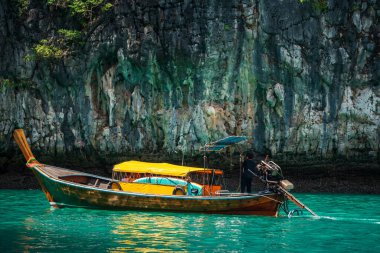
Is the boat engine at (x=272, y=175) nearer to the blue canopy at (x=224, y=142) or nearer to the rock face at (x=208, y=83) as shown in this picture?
the blue canopy at (x=224, y=142)

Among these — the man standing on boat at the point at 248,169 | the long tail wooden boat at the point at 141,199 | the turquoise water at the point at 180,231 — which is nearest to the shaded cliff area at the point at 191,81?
the turquoise water at the point at 180,231

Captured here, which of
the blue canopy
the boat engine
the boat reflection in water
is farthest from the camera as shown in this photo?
the blue canopy

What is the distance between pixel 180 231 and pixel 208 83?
16454 mm

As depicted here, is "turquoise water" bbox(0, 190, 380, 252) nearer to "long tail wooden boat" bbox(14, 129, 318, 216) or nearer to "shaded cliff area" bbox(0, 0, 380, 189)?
"long tail wooden boat" bbox(14, 129, 318, 216)

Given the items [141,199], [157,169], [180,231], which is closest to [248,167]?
[157,169]

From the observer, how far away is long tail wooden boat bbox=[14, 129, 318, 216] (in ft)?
65.0

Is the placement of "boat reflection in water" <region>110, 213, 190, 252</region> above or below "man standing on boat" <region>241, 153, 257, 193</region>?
below

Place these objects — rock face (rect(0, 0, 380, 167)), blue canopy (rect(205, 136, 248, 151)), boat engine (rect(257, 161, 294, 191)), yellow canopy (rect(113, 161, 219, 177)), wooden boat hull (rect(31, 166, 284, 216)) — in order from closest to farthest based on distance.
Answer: boat engine (rect(257, 161, 294, 191)), wooden boat hull (rect(31, 166, 284, 216)), yellow canopy (rect(113, 161, 219, 177)), blue canopy (rect(205, 136, 248, 151)), rock face (rect(0, 0, 380, 167))

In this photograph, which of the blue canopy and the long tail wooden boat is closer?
the long tail wooden boat

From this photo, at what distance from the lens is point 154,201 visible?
2045 cm

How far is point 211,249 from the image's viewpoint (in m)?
13.9

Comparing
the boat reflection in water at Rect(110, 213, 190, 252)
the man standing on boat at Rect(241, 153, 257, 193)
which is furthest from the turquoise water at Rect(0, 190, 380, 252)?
the man standing on boat at Rect(241, 153, 257, 193)

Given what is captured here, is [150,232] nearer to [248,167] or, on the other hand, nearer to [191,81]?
[248,167]

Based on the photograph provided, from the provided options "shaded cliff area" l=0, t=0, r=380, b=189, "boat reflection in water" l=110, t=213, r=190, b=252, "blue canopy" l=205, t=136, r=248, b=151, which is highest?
"shaded cliff area" l=0, t=0, r=380, b=189
